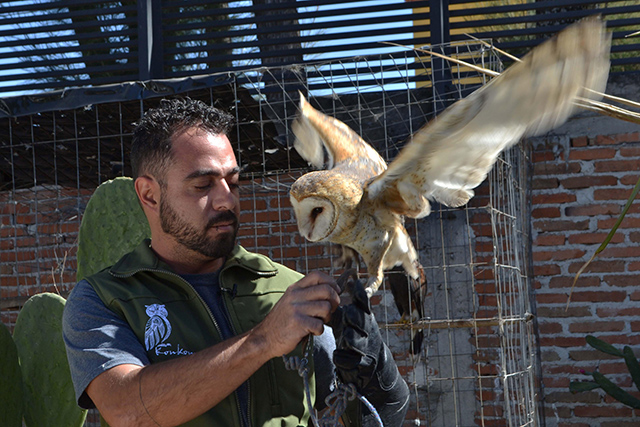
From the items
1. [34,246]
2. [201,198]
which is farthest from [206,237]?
[34,246]

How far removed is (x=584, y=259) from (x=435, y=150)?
94.9 inches

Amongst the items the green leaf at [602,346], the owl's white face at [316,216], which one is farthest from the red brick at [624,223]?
the owl's white face at [316,216]

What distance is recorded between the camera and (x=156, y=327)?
4.40ft

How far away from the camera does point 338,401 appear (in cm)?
125

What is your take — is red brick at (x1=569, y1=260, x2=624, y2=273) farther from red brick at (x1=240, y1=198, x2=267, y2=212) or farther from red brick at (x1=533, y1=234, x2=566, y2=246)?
red brick at (x1=240, y1=198, x2=267, y2=212)

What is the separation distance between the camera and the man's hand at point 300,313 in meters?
1.13

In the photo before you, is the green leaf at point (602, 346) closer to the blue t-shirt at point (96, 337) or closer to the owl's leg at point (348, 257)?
the owl's leg at point (348, 257)

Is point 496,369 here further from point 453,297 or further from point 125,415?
point 125,415

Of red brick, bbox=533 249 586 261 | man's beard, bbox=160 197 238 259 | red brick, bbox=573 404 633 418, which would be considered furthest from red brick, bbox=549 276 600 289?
man's beard, bbox=160 197 238 259

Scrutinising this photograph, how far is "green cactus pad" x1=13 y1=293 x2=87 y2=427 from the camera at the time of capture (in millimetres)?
2582

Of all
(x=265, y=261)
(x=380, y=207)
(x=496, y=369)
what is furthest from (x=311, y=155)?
(x=496, y=369)

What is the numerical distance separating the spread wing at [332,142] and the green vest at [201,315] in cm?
102

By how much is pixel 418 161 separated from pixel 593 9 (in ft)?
8.23

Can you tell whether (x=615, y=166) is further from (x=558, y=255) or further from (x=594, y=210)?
(x=558, y=255)
